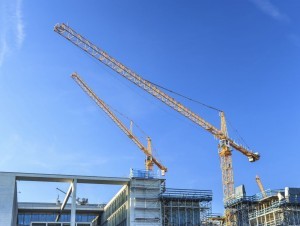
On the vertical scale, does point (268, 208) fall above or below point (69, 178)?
below

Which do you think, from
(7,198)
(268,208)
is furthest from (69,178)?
(268,208)

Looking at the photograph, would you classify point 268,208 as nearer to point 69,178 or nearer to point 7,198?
point 69,178

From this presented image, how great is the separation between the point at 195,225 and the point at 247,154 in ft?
164

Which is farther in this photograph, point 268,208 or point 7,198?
point 268,208

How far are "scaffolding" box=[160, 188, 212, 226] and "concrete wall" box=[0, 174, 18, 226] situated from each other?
26442mm

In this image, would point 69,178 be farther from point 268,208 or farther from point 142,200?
point 268,208

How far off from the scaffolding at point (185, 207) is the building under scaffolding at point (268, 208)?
22.6 feet

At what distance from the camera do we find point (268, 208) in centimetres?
8550

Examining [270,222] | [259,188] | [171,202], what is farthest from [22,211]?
[259,188]

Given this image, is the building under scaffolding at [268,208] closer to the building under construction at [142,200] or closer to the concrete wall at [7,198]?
the building under construction at [142,200]

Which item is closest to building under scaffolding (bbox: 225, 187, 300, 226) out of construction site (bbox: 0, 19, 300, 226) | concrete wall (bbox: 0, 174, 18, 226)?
construction site (bbox: 0, 19, 300, 226)

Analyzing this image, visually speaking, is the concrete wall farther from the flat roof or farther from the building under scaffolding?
the building under scaffolding

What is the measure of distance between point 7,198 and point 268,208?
4578 centimetres

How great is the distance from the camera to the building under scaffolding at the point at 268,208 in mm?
83062
